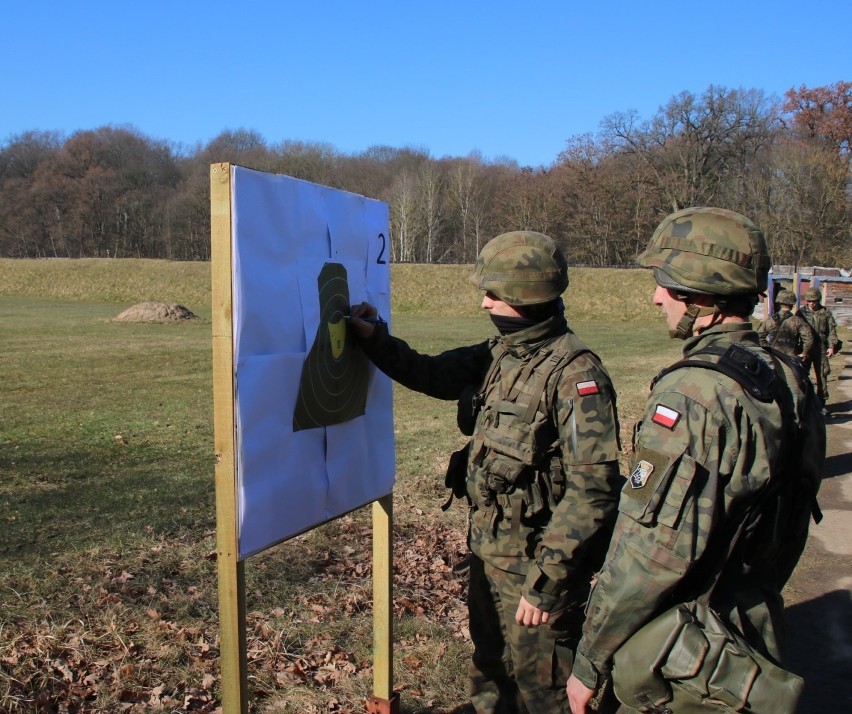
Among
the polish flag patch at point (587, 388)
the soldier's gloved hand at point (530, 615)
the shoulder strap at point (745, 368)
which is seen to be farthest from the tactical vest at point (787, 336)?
the shoulder strap at point (745, 368)

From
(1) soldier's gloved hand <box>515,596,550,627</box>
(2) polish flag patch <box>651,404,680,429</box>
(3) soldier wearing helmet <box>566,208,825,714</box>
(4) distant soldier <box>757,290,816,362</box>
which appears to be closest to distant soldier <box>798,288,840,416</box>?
(4) distant soldier <box>757,290,816,362</box>

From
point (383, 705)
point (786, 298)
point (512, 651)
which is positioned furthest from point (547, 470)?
point (786, 298)

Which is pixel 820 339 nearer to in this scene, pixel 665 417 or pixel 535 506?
pixel 535 506

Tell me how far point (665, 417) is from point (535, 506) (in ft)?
3.22

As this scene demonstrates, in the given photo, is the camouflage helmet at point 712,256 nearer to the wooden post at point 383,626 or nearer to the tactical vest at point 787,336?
the wooden post at point 383,626

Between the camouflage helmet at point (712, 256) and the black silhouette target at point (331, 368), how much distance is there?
1287 millimetres

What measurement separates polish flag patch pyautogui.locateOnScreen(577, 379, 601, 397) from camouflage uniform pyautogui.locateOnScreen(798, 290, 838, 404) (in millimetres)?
10014

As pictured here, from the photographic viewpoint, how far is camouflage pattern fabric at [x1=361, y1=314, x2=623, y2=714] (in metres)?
2.76

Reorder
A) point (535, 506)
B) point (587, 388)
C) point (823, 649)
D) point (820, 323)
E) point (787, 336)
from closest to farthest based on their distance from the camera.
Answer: point (587, 388)
point (535, 506)
point (823, 649)
point (787, 336)
point (820, 323)

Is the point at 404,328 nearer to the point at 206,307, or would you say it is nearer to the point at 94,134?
the point at 206,307

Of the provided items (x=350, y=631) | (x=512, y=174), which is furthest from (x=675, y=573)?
(x=512, y=174)

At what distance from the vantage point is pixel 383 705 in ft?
11.5

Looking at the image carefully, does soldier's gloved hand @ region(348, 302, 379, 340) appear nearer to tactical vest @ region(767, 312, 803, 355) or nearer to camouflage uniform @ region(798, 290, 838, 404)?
tactical vest @ region(767, 312, 803, 355)

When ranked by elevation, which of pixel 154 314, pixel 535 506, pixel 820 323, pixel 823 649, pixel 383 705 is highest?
pixel 820 323
